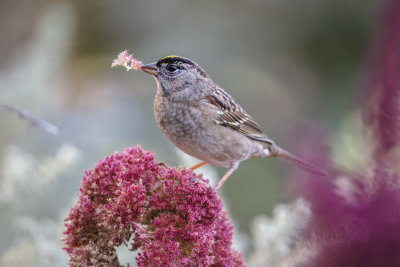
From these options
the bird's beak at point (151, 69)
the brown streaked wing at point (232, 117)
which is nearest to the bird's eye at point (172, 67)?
the bird's beak at point (151, 69)

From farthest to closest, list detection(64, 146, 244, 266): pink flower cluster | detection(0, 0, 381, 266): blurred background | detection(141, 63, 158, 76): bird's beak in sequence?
detection(0, 0, 381, 266): blurred background, detection(141, 63, 158, 76): bird's beak, detection(64, 146, 244, 266): pink flower cluster

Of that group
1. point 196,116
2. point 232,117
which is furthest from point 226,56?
point 196,116

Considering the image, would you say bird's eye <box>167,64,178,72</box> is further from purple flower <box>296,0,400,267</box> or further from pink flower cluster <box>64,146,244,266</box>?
purple flower <box>296,0,400,267</box>

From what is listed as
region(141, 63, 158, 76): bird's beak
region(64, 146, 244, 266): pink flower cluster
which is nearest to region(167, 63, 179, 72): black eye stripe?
region(141, 63, 158, 76): bird's beak

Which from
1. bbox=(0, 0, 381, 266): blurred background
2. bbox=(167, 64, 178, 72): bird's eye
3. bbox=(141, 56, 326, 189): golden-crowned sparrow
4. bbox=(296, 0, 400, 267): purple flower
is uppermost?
bbox=(0, 0, 381, 266): blurred background

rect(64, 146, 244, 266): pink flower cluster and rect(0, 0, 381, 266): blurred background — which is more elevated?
rect(0, 0, 381, 266): blurred background

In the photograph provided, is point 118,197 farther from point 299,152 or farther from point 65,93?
point 65,93

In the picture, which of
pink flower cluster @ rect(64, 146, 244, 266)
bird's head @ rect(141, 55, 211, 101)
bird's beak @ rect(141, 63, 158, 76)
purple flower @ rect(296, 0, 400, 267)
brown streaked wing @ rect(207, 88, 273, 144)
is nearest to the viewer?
purple flower @ rect(296, 0, 400, 267)

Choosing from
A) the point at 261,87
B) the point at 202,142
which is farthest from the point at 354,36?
the point at 202,142
